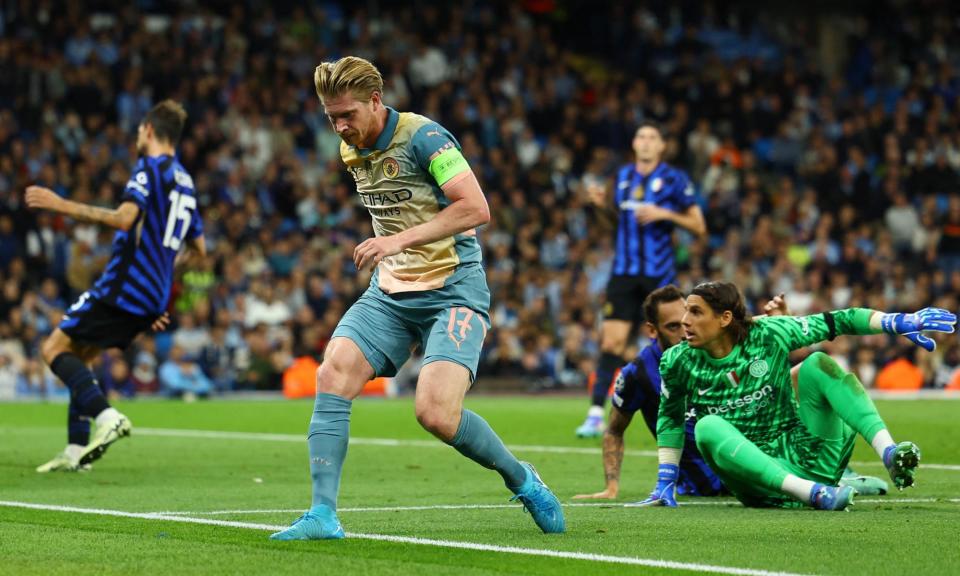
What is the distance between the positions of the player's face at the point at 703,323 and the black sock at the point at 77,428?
4.95 metres

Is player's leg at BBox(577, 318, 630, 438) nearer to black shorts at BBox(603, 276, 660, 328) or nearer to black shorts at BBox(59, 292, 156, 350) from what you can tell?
black shorts at BBox(603, 276, 660, 328)

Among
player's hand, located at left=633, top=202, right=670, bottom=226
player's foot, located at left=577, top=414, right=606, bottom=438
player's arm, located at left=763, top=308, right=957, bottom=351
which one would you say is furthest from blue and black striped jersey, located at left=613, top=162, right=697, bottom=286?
player's arm, located at left=763, top=308, right=957, bottom=351

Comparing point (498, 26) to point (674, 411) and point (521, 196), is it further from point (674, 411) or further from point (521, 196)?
point (674, 411)

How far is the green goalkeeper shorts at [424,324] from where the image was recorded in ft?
20.7

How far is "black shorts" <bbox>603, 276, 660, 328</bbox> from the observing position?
13539mm

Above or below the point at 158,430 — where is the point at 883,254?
above

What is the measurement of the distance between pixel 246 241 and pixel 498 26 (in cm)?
893

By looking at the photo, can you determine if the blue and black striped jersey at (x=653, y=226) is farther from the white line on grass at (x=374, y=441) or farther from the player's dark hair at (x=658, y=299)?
the player's dark hair at (x=658, y=299)

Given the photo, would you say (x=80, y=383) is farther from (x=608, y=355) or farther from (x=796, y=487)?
(x=796, y=487)

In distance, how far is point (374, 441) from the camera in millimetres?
13547

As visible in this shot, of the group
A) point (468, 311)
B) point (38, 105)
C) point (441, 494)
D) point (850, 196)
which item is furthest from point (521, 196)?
point (468, 311)

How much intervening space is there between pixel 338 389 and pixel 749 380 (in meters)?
2.23

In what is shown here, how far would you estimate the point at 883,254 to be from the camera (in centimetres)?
2600

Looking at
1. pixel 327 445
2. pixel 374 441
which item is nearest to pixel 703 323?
pixel 327 445
